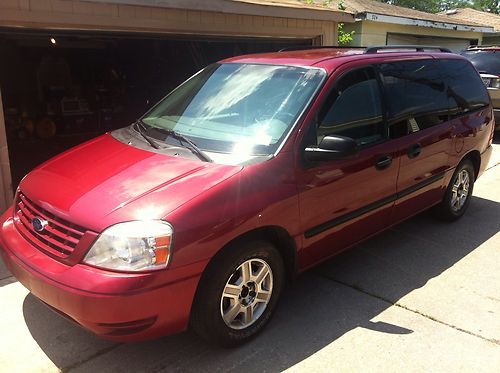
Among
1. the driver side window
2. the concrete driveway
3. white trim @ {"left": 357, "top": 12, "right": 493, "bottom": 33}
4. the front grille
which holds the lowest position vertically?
the concrete driveway

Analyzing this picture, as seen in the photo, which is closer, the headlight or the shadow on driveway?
the headlight

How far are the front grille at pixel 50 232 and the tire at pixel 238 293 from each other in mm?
757

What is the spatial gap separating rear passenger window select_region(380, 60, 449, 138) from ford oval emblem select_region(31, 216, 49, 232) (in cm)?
269

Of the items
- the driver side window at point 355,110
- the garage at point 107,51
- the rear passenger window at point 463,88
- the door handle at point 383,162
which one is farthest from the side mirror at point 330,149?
the garage at point 107,51

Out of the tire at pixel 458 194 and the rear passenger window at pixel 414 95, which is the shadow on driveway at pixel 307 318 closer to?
the tire at pixel 458 194

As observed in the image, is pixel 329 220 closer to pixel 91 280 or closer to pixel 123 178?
pixel 123 178

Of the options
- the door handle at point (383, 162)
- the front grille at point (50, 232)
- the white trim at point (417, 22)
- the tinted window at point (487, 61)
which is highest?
the white trim at point (417, 22)

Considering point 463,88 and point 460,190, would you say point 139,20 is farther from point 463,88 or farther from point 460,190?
point 460,190

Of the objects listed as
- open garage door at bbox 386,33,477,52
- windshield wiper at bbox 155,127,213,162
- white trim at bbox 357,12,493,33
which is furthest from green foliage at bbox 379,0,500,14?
windshield wiper at bbox 155,127,213,162

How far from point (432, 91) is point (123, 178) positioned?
3.12 m

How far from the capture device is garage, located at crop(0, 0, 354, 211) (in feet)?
18.2

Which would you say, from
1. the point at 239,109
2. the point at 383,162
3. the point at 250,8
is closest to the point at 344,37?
the point at 250,8

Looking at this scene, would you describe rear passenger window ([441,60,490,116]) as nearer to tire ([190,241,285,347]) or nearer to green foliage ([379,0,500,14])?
tire ([190,241,285,347])

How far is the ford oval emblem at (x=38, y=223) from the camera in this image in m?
2.90
